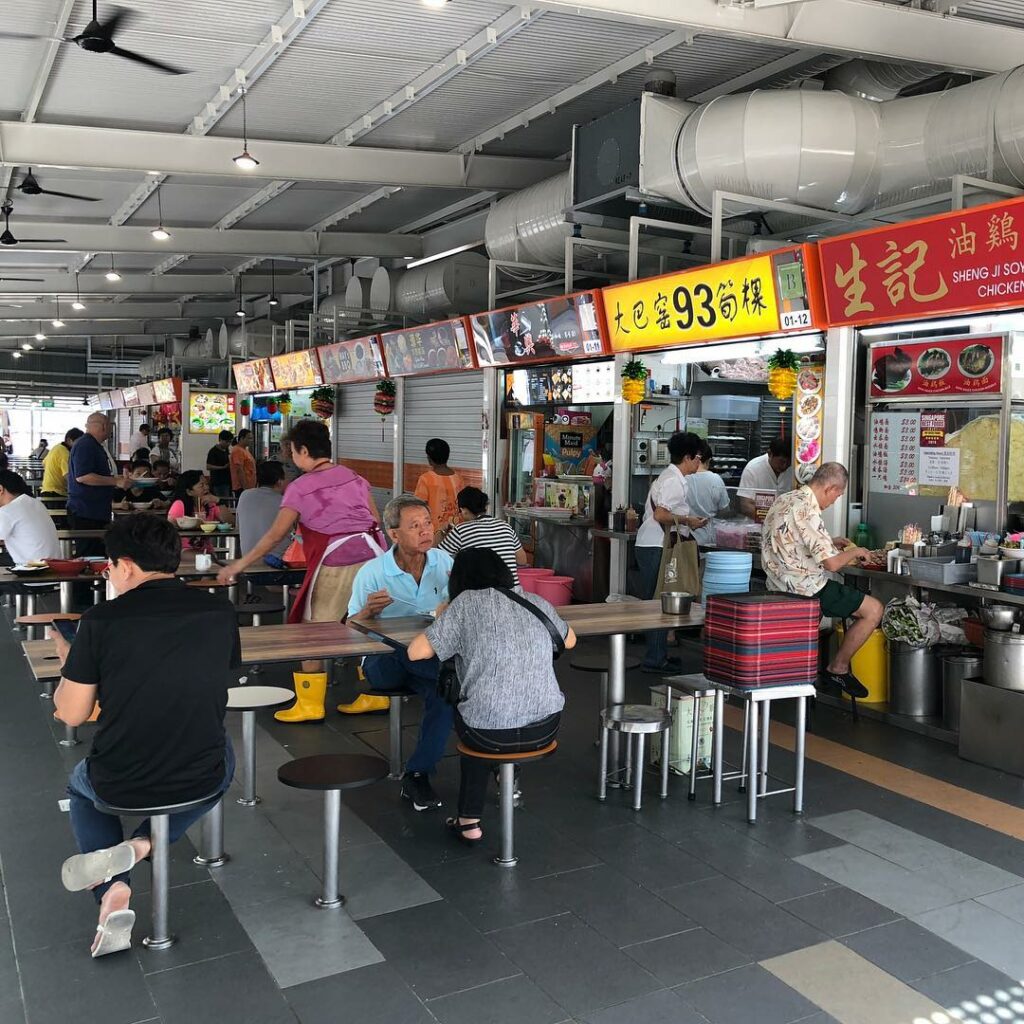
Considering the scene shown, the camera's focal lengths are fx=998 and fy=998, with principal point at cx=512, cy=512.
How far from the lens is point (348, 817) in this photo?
456 centimetres

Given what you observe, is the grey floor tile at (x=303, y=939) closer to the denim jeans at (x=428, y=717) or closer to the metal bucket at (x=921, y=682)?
the denim jeans at (x=428, y=717)

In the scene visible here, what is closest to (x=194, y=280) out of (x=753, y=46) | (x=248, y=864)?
(x=753, y=46)

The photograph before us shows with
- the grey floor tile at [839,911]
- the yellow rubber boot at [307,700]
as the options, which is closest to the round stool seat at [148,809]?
the grey floor tile at [839,911]

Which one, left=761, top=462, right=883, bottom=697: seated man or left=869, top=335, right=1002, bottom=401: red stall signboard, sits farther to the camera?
left=869, top=335, right=1002, bottom=401: red stall signboard

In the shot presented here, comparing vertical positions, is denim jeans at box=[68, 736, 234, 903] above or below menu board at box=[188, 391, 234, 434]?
below

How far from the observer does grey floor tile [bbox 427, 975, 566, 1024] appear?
300cm

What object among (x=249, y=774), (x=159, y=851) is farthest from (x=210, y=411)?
(x=159, y=851)

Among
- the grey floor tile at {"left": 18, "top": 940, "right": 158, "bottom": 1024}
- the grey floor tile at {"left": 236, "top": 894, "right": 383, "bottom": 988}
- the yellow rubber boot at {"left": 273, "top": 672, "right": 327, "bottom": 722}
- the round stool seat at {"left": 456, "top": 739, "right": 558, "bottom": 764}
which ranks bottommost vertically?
the grey floor tile at {"left": 236, "top": 894, "right": 383, "bottom": 988}

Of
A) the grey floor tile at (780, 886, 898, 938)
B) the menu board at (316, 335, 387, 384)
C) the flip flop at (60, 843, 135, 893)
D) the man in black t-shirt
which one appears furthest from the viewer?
the man in black t-shirt

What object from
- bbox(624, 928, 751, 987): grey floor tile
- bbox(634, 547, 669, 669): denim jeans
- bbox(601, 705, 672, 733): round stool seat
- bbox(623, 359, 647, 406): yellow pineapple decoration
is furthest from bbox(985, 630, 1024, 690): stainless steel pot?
bbox(623, 359, 647, 406): yellow pineapple decoration

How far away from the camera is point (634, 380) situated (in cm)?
815

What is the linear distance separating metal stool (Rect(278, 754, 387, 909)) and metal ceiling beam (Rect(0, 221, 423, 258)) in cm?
999

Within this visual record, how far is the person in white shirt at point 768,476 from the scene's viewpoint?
8.01 meters

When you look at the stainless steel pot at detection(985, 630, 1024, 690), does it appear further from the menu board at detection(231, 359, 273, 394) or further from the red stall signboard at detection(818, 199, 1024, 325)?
the menu board at detection(231, 359, 273, 394)
